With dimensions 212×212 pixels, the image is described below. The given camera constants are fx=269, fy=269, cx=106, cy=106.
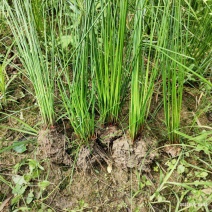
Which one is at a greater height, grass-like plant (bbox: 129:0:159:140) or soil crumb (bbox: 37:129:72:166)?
grass-like plant (bbox: 129:0:159:140)

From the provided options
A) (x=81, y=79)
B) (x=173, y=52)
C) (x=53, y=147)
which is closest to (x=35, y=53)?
(x=81, y=79)

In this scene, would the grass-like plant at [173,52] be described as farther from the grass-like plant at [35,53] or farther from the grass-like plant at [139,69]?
the grass-like plant at [35,53]

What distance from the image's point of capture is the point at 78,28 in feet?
2.97

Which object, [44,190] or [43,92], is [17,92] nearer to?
[43,92]

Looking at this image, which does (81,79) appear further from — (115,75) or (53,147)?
(53,147)

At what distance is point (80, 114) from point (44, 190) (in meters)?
0.32

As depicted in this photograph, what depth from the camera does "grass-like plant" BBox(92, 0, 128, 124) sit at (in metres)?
0.87

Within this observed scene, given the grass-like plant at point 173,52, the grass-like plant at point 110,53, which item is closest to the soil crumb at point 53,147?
the grass-like plant at point 110,53

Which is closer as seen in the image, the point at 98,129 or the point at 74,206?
the point at 74,206

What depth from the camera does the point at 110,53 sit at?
3.05ft

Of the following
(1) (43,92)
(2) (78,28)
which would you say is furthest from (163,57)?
(1) (43,92)

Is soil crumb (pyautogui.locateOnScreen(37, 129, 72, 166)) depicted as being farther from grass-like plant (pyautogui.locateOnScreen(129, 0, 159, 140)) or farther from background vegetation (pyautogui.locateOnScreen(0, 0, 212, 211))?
grass-like plant (pyautogui.locateOnScreen(129, 0, 159, 140))

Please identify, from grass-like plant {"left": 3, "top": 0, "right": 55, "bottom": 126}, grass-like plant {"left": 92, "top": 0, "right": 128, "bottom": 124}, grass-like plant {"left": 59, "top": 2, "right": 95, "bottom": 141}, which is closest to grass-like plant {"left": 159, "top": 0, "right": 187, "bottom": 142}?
grass-like plant {"left": 92, "top": 0, "right": 128, "bottom": 124}

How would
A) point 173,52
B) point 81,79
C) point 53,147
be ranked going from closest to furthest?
point 173,52 → point 81,79 → point 53,147
